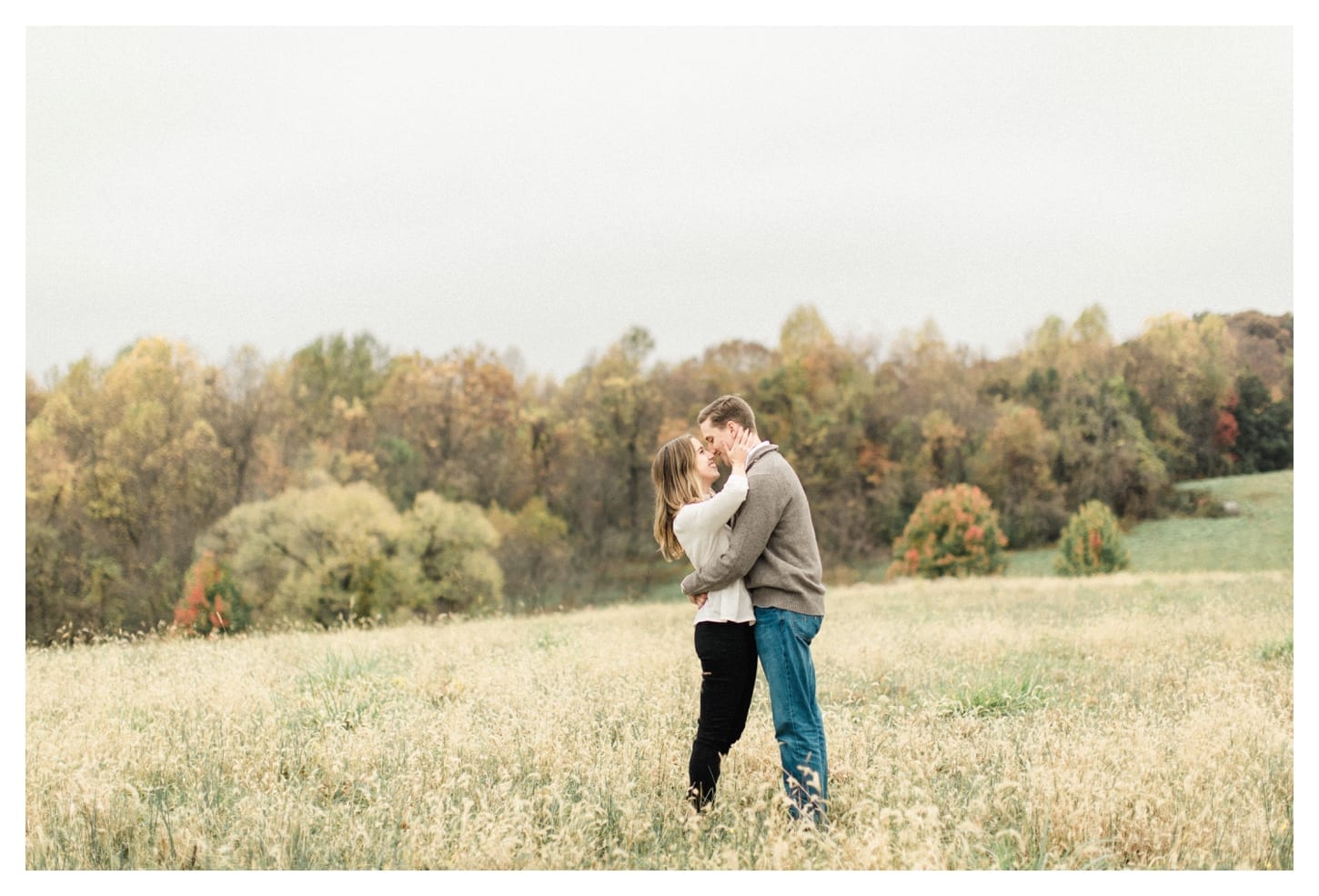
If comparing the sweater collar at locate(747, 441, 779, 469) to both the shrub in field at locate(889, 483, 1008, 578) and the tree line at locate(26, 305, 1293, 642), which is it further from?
the shrub in field at locate(889, 483, 1008, 578)

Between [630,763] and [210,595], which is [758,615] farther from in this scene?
[210,595]

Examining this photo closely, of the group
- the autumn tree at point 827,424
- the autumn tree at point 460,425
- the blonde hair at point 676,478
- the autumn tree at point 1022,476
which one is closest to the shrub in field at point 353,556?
the autumn tree at point 460,425

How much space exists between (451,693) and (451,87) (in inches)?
316

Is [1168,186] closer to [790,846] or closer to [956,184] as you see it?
[956,184]

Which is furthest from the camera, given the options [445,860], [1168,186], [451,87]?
[1168,186]

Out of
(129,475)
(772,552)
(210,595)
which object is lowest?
(210,595)

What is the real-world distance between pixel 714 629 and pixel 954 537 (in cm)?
3061

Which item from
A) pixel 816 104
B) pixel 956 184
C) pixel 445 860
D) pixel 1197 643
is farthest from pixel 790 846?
pixel 956 184

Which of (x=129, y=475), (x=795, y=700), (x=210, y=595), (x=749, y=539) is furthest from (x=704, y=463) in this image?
(x=129, y=475)

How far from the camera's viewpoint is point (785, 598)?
4730 millimetres

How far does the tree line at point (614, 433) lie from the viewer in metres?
33.5

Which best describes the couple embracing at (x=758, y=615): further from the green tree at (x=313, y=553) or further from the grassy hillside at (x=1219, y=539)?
the grassy hillside at (x=1219, y=539)
